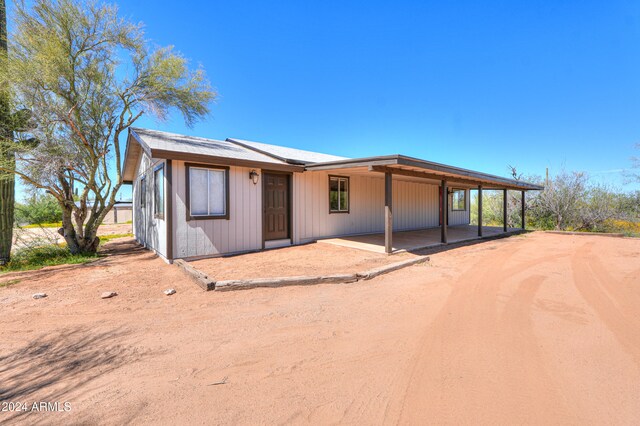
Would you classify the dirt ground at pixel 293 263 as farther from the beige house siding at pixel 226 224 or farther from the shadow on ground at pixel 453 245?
the shadow on ground at pixel 453 245

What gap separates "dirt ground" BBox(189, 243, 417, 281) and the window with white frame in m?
1.14

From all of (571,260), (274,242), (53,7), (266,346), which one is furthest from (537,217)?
(53,7)

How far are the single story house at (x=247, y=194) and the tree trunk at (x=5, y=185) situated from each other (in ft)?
8.40

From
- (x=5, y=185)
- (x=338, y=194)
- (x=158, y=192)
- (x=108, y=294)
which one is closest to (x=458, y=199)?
(x=338, y=194)

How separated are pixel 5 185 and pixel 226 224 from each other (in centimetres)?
538

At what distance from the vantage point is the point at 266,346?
8.71 ft

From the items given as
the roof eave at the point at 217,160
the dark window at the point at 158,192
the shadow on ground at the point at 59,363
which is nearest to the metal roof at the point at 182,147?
the roof eave at the point at 217,160

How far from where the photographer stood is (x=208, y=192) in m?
6.71

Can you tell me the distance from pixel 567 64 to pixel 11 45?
1755 centimetres

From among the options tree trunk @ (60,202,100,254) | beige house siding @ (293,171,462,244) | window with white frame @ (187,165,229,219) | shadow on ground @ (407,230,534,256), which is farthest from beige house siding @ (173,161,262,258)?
shadow on ground @ (407,230,534,256)

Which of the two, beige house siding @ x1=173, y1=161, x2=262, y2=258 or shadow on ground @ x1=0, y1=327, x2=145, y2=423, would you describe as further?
beige house siding @ x1=173, y1=161, x2=262, y2=258

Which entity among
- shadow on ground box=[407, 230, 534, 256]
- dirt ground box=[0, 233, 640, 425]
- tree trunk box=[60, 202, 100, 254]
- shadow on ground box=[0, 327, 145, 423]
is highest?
tree trunk box=[60, 202, 100, 254]

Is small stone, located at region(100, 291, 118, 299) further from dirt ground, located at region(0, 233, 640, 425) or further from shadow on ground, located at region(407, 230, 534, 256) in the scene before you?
shadow on ground, located at region(407, 230, 534, 256)

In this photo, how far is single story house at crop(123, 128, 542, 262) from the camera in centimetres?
635
